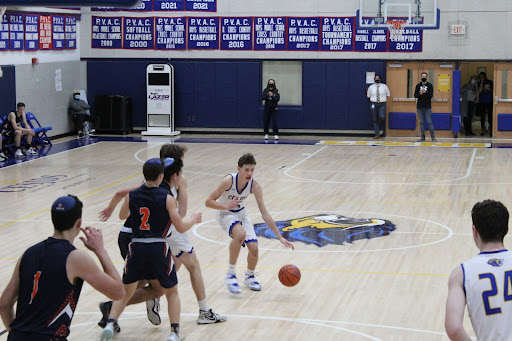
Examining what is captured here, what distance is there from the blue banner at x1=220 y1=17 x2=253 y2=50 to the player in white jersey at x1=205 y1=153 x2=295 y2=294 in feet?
57.4

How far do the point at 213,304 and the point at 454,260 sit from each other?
3.54 meters

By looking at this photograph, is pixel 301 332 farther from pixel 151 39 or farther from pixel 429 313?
pixel 151 39

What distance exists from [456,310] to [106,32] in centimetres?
2432

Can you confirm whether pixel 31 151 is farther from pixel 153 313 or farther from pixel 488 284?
pixel 488 284

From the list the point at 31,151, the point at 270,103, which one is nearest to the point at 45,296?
the point at 31,151

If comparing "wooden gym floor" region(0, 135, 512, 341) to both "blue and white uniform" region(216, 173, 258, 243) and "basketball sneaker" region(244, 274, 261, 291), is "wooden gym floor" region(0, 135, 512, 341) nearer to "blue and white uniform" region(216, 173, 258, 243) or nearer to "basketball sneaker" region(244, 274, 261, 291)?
"basketball sneaker" region(244, 274, 261, 291)

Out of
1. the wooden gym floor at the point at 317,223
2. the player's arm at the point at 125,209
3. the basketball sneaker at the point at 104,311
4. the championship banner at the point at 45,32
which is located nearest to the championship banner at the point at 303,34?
the wooden gym floor at the point at 317,223

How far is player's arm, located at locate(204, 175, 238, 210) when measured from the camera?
29.8 ft

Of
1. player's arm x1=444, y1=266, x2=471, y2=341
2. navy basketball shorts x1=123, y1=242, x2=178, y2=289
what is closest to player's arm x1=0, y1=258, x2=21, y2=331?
navy basketball shorts x1=123, y1=242, x2=178, y2=289

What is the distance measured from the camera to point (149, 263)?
749cm

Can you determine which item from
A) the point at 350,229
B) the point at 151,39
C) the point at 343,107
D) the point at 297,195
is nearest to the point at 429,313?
the point at 350,229

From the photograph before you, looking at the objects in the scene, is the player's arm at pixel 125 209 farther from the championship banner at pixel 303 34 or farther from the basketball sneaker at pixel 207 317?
the championship banner at pixel 303 34

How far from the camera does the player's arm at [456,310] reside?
443cm

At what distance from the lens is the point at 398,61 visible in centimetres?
2583
